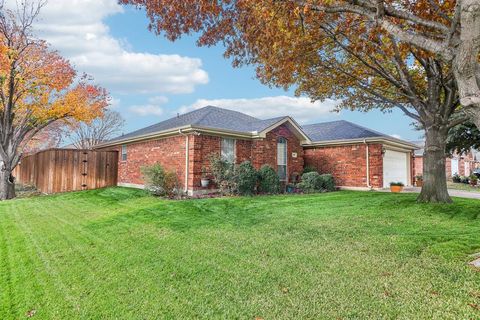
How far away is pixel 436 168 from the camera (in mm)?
10672

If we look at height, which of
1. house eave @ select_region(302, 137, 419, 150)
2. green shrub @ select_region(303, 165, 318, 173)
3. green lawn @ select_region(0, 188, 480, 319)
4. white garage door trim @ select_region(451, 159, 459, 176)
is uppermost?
house eave @ select_region(302, 137, 419, 150)

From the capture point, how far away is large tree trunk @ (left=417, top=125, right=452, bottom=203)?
1062 centimetres

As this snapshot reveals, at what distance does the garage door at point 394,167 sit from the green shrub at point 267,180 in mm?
7688

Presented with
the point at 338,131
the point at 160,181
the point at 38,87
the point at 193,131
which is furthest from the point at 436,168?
the point at 38,87

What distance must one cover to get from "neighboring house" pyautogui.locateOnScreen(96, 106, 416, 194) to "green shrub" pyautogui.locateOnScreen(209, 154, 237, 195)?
0.50 m

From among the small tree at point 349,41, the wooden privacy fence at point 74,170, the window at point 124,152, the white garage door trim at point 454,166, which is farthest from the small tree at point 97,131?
the white garage door trim at point 454,166

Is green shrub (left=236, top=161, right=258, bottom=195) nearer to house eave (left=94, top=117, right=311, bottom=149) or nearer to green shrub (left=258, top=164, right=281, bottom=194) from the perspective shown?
green shrub (left=258, top=164, right=281, bottom=194)

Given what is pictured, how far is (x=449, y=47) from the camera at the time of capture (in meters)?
4.48

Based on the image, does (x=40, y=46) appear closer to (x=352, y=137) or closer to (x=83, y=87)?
(x=83, y=87)

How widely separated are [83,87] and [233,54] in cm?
1426

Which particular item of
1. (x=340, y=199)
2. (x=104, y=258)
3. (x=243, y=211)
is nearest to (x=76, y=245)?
(x=104, y=258)

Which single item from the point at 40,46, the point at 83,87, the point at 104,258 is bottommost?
the point at 104,258

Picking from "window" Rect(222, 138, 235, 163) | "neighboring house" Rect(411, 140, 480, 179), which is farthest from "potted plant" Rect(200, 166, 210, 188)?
"neighboring house" Rect(411, 140, 480, 179)

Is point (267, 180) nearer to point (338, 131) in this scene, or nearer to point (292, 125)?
point (292, 125)
